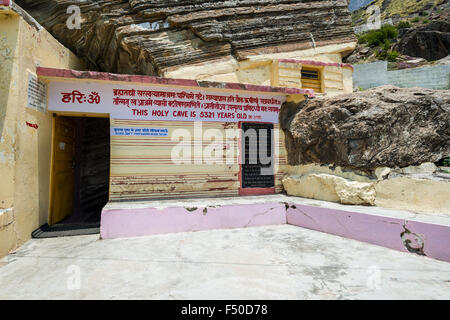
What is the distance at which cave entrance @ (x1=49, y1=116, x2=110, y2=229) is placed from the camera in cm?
570

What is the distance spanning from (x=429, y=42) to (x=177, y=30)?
3667cm

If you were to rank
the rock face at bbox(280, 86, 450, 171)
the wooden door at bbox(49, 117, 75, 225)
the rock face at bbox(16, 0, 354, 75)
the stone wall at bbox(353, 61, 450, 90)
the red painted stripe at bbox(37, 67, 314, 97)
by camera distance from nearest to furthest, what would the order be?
the red painted stripe at bbox(37, 67, 314, 97) → the rock face at bbox(280, 86, 450, 171) → the wooden door at bbox(49, 117, 75, 225) → the rock face at bbox(16, 0, 354, 75) → the stone wall at bbox(353, 61, 450, 90)

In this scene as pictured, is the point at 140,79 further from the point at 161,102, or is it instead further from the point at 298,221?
the point at 298,221

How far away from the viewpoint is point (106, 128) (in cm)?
928

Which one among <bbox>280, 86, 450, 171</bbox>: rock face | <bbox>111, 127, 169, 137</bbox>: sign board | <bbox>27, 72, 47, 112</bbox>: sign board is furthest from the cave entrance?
<bbox>280, 86, 450, 171</bbox>: rock face

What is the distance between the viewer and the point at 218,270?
3.25 metres

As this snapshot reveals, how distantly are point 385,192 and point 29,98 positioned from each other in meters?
7.43

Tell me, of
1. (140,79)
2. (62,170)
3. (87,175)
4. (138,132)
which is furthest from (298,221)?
(87,175)

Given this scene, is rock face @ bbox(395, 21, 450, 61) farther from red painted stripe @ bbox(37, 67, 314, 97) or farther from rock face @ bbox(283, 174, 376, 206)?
rock face @ bbox(283, 174, 376, 206)

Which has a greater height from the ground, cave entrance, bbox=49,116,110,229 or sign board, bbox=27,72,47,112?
sign board, bbox=27,72,47,112

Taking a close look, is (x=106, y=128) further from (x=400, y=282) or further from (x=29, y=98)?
(x=400, y=282)

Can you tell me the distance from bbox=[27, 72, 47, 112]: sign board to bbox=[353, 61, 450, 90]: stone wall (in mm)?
19225
